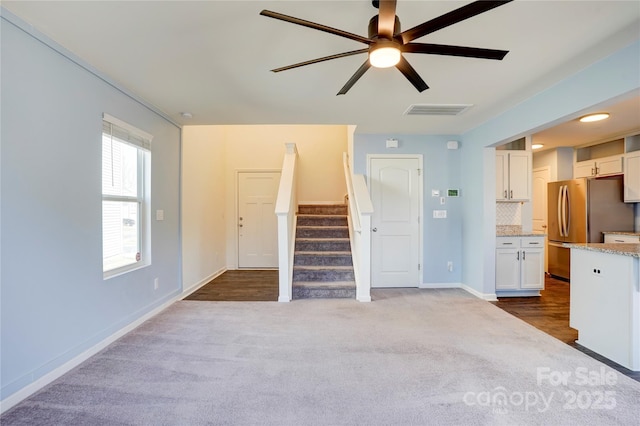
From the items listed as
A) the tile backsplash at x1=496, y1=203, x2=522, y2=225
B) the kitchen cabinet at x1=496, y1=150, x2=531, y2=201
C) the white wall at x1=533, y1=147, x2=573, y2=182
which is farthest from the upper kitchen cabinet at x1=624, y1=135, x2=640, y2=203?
the tile backsplash at x1=496, y1=203, x2=522, y2=225

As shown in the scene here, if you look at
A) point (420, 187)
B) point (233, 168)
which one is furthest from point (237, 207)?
point (420, 187)

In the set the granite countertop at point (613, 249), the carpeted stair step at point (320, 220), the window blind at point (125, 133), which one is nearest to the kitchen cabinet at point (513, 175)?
the granite countertop at point (613, 249)

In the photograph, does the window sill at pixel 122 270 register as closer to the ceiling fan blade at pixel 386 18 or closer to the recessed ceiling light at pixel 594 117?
the ceiling fan blade at pixel 386 18

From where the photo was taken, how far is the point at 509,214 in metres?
4.50

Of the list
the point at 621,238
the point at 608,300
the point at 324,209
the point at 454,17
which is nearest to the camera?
the point at 454,17

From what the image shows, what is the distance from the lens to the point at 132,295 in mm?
2914

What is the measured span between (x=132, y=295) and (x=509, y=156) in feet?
16.7

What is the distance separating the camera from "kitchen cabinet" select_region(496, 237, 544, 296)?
157 inches

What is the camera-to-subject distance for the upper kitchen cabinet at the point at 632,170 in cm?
415

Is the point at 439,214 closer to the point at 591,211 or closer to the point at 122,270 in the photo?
the point at 591,211

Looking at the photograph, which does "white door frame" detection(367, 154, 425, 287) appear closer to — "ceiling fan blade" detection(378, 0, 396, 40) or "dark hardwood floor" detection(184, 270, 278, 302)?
"dark hardwood floor" detection(184, 270, 278, 302)

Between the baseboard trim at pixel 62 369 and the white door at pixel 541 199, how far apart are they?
6.37 metres

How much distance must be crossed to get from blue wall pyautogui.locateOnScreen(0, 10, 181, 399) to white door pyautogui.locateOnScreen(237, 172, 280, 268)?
312cm

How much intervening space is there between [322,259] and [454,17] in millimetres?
3404
